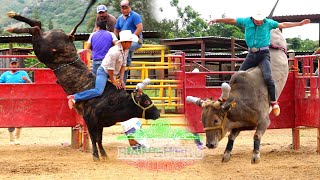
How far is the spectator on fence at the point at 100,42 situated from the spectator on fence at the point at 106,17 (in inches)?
2.9

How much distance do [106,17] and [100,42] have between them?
1.25 feet

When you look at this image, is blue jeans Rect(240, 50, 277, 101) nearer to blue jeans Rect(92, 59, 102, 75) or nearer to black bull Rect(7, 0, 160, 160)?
black bull Rect(7, 0, 160, 160)

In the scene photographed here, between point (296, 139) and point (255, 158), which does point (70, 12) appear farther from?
point (255, 158)

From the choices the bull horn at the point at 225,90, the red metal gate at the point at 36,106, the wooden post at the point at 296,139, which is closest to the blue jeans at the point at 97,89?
the bull horn at the point at 225,90

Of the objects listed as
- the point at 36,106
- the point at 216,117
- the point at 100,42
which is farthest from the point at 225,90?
the point at 36,106

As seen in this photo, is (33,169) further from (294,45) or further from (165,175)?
(294,45)

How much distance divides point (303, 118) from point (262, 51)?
8.31 feet

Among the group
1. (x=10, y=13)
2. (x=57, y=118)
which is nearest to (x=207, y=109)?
(x=10, y=13)

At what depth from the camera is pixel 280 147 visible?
11414 millimetres

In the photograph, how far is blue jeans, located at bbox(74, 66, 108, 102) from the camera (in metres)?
8.66

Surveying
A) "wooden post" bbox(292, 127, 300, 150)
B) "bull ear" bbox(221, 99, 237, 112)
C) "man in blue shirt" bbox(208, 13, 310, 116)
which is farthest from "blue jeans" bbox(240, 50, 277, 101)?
"wooden post" bbox(292, 127, 300, 150)

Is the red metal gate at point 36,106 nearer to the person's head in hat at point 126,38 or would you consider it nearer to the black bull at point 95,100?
the black bull at point 95,100

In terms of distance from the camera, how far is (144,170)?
25.3 ft

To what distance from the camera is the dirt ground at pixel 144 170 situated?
763cm
